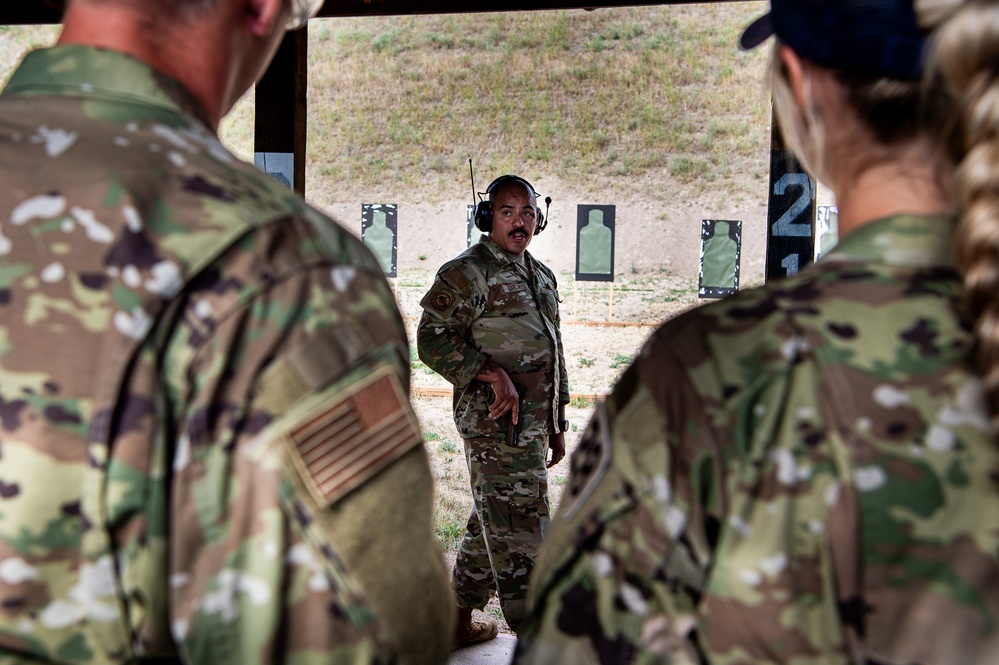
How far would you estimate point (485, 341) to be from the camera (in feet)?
11.7

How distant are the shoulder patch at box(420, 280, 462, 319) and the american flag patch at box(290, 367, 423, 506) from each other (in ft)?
9.21

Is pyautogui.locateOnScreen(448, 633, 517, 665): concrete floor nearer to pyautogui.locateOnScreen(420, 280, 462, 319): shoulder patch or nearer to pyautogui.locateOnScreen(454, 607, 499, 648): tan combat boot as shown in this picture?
pyautogui.locateOnScreen(454, 607, 499, 648): tan combat boot

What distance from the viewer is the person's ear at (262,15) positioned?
82 cm

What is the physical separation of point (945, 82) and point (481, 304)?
299 cm

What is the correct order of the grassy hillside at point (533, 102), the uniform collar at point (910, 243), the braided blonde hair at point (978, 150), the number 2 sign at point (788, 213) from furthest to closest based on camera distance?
the grassy hillside at point (533, 102), the number 2 sign at point (788, 213), the uniform collar at point (910, 243), the braided blonde hair at point (978, 150)

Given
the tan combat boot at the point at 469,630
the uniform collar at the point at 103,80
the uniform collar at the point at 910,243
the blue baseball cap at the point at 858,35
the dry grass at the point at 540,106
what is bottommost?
the tan combat boot at the point at 469,630

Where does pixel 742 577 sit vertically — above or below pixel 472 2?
below

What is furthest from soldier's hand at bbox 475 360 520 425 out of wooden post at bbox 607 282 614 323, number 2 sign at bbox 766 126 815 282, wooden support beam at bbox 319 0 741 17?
wooden post at bbox 607 282 614 323

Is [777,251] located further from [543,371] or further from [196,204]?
[196,204]

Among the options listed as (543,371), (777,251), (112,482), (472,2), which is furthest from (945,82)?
(543,371)

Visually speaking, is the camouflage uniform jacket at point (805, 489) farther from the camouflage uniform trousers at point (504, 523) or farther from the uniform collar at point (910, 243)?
the camouflage uniform trousers at point (504, 523)

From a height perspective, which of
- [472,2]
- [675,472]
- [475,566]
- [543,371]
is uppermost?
[472,2]

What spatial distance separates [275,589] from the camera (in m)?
0.67

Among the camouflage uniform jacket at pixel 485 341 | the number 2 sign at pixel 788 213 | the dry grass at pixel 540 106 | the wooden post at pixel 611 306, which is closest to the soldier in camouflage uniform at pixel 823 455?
the number 2 sign at pixel 788 213
